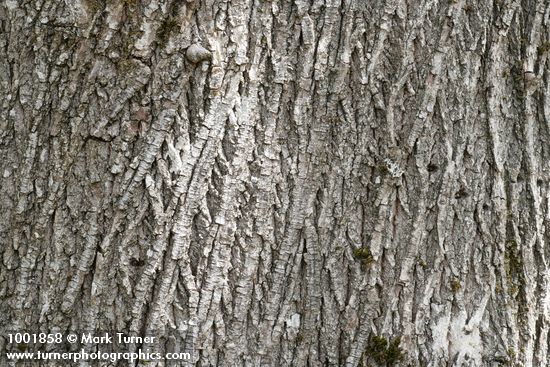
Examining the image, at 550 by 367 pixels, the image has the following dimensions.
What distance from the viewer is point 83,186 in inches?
82.4

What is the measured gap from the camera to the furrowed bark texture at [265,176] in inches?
81.6

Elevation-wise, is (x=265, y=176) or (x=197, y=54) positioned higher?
(x=197, y=54)

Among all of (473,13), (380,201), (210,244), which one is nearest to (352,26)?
(473,13)

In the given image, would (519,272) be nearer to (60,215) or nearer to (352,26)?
(352,26)

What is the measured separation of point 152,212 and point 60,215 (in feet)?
1.03

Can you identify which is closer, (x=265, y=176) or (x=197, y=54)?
(x=197, y=54)

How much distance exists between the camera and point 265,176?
2.15m

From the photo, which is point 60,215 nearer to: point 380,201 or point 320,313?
point 320,313

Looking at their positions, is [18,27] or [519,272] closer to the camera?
[18,27]

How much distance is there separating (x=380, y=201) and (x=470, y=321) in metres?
0.55

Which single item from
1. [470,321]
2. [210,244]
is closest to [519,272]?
[470,321]

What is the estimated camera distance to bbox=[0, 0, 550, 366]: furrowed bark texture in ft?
6.80

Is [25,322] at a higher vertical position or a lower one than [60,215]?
lower

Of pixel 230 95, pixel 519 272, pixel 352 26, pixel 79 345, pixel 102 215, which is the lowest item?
pixel 79 345
